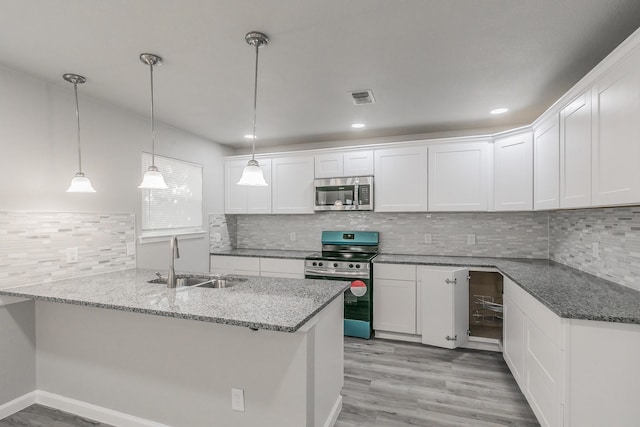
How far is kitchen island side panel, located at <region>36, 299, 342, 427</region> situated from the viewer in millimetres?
1759

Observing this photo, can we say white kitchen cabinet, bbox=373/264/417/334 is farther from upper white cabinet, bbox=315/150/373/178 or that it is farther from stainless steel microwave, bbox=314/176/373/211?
upper white cabinet, bbox=315/150/373/178

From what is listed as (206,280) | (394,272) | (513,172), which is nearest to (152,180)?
(206,280)

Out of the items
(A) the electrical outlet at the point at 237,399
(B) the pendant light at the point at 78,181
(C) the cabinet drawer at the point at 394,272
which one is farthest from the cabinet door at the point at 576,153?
(B) the pendant light at the point at 78,181

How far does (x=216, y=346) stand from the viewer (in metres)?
1.90

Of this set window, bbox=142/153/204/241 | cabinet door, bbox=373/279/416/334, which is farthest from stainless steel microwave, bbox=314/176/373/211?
window, bbox=142/153/204/241

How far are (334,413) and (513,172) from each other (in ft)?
9.12

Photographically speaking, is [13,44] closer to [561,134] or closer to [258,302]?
[258,302]

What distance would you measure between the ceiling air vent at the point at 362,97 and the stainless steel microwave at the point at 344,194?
3.74 feet

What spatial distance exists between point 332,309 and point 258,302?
0.60 meters

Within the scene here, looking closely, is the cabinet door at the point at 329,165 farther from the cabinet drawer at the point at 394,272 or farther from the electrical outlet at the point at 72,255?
the electrical outlet at the point at 72,255

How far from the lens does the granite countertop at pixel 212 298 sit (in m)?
1.51

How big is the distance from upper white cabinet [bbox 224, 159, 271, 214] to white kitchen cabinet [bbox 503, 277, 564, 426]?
302 cm

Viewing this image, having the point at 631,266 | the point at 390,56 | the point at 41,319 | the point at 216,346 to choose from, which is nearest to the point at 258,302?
the point at 216,346

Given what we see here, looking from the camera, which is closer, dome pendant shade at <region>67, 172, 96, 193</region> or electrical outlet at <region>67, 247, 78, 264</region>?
dome pendant shade at <region>67, 172, 96, 193</region>
